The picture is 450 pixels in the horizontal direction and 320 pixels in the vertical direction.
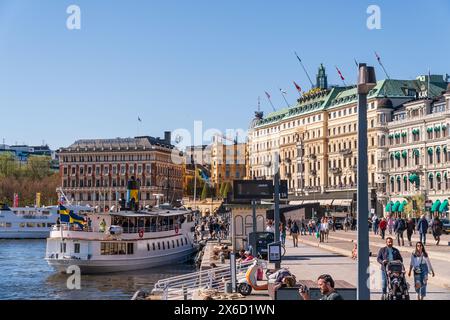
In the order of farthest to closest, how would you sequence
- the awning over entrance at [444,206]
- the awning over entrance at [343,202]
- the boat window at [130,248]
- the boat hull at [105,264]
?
the awning over entrance at [343,202] < the awning over entrance at [444,206] < the boat window at [130,248] < the boat hull at [105,264]

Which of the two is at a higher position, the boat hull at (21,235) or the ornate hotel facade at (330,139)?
the ornate hotel facade at (330,139)

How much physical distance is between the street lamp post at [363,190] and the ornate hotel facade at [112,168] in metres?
149

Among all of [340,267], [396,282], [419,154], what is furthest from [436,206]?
[396,282]

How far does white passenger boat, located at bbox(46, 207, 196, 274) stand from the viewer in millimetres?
47719

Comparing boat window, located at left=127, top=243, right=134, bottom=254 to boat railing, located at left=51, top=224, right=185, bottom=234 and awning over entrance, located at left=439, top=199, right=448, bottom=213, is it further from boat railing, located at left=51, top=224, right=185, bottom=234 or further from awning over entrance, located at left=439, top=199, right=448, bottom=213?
awning over entrance, located at left=439, top=199, right=448, bottom=213

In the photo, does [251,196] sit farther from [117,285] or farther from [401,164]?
[401,164]

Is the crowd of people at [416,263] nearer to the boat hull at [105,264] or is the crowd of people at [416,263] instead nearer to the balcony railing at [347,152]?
the boat hull at [105,264]

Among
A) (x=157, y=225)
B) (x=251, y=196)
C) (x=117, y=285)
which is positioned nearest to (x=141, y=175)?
(x=157, y=225)

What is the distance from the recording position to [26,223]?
336 feet

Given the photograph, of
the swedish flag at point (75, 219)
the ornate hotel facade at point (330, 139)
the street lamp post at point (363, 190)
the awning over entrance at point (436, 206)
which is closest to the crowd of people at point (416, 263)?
the street lamp post at point (363, 190)

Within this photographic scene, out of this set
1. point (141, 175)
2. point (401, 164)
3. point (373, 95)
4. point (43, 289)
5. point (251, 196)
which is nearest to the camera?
point (251, 196)

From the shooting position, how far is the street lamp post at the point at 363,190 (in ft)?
37.6

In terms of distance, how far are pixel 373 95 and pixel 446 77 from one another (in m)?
12.7
